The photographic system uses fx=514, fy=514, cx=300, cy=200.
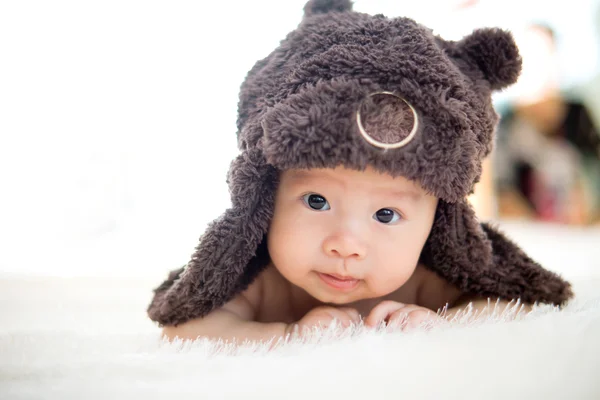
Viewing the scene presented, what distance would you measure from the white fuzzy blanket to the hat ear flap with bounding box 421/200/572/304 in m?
0.11

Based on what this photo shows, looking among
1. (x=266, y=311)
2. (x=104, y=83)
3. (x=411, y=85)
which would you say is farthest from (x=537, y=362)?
(x=104, y=83)

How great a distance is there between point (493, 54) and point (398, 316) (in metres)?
0.47

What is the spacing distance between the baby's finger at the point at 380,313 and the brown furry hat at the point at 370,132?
0.54ft

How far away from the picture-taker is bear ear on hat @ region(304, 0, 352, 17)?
3.07 feet

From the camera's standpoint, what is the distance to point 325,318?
2.61ft

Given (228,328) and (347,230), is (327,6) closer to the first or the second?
(347,230)

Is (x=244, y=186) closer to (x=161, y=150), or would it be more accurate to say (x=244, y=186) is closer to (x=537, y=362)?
(x=537, y=362)

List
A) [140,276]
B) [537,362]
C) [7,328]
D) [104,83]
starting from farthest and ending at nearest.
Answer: [104,83]
[140,276]
[7,328]
[537,362]

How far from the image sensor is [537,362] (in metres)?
0.60

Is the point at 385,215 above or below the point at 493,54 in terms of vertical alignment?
below

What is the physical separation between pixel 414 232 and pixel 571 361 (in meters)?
0.30

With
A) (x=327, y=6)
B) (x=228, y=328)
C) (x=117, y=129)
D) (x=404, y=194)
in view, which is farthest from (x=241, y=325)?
(x=117, y=129)

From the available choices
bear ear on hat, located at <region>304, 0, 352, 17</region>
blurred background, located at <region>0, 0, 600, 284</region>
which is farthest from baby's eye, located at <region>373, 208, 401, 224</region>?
blurred background, located at <region>0, 0, 600, 284</region>

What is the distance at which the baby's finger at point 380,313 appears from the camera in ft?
2.56
